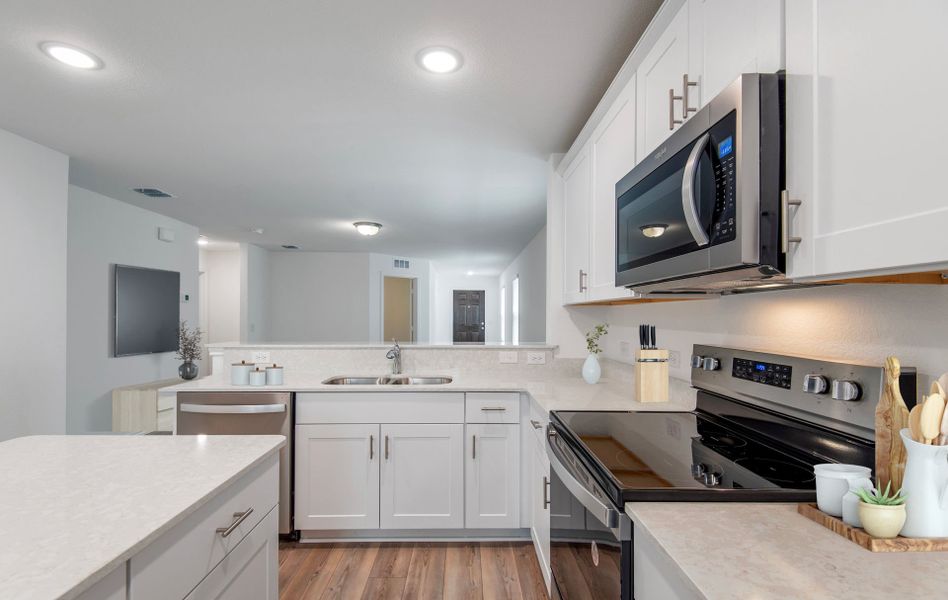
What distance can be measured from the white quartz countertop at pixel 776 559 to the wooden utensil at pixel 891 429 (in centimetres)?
15

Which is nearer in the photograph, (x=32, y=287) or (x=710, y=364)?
(x=710, y=364)

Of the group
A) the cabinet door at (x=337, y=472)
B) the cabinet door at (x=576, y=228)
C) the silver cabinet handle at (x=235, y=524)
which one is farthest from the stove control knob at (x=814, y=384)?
the cabinet door at (x=337, y=472)

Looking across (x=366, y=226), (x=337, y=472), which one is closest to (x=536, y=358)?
(x=337, y=472)

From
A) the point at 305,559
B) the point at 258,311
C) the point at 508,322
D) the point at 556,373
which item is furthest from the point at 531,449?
the point at 508,322

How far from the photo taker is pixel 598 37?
186 cm

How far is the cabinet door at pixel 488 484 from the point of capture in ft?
8.68

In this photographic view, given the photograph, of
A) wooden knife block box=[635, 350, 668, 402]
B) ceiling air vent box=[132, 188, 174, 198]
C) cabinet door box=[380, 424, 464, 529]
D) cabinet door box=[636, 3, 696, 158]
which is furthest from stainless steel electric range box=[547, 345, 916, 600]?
ceiling air vent box=[132, 188, 174, 198]

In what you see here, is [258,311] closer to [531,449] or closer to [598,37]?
[531,449]

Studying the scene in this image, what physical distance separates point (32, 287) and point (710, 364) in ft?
12.9

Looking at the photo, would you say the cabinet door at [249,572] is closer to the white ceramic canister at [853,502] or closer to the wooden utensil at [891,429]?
the white ceramic canister at [853,502]

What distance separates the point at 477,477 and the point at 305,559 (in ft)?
3.27

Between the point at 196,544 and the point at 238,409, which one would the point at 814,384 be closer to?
the point at 196,544

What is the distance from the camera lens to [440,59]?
2.00m

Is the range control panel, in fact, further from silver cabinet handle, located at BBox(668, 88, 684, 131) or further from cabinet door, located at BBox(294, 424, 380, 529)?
cabinet door, located at BBox(294, 424, 380, 529)
